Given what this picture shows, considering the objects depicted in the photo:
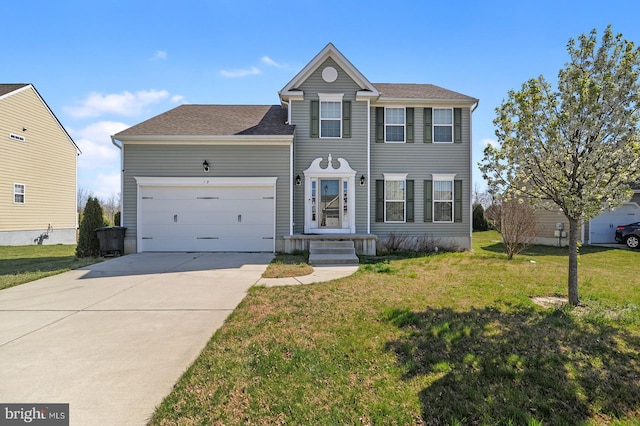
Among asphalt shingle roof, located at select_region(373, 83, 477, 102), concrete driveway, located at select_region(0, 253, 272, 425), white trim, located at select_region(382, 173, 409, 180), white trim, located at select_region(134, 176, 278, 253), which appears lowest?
concrete driveway, located at select_region(0, 253, 272, 425)

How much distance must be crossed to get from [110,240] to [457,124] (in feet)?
44.5

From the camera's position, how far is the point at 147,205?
36.6 ft

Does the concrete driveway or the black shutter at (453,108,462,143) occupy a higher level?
the black shutter at (453,108,462,143)

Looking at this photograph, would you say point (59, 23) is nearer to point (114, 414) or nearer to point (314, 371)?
point (114, 414)

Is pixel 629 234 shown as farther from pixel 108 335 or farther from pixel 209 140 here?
pixel 108 335

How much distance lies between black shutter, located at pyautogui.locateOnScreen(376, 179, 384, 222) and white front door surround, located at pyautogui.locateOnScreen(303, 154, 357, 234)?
110 centimetres

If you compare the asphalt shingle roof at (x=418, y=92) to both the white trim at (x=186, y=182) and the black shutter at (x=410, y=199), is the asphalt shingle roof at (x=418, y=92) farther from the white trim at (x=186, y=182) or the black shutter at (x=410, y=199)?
the white trim at (x=186, y=182)

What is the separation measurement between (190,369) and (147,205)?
376 inches

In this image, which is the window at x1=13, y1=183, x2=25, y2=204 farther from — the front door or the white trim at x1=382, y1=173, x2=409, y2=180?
the white trim at x1=382, y1=173, x2=409, y2=180


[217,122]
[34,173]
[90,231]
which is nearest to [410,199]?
[217,122]

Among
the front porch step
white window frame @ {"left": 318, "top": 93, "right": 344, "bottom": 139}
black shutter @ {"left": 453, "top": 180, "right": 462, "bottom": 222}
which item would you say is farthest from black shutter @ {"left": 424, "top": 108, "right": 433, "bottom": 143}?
the front porch step

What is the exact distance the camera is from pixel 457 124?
40.8 feet

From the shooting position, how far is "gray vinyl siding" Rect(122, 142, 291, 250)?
36.5ft

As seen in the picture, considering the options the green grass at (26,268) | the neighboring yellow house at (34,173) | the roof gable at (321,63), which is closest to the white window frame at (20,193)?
the neighboring yellow house at (34,173)
